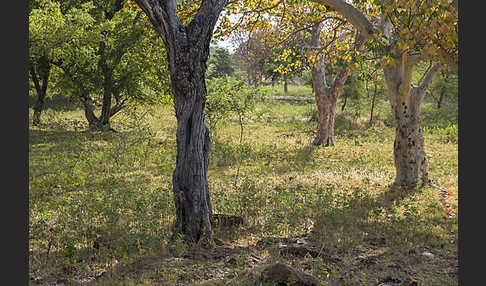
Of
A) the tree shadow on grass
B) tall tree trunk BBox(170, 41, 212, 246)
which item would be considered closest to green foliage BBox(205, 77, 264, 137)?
tall tree trunk BBox(170, 41, 212, 246)

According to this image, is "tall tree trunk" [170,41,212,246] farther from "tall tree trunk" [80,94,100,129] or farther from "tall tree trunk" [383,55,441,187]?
"tall tree trunk" [80,94,100,129]

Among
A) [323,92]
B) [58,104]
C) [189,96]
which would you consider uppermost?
[323,92]

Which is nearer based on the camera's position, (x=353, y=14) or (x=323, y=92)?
(x=353, y=14)

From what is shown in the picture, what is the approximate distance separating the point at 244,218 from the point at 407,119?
188 inches

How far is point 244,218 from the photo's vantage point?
6.84m

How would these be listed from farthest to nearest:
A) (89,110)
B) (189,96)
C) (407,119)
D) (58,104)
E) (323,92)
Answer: (58,104), (89,110), (323,92), (407,119), (189,96)

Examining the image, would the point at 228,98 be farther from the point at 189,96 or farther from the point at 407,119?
the point at 189,96

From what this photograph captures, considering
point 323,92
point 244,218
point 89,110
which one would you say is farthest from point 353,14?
point 89,110

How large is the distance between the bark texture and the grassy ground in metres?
0.54

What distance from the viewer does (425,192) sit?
28.6 feet

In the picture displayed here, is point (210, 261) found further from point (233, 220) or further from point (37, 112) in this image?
point (37, 112)

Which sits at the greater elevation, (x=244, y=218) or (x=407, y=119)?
(x=407, y=119)

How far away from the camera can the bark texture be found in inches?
208

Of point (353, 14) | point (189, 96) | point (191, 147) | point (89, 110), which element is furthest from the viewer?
point (89, 110)
